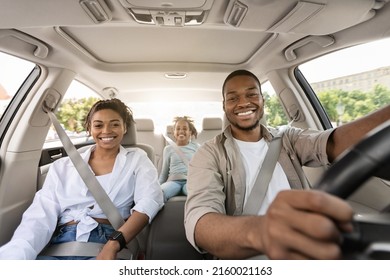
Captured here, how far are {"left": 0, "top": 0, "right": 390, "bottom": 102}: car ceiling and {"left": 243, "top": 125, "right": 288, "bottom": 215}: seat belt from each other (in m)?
0.42

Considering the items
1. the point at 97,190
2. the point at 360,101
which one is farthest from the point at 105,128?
the point at 360,101

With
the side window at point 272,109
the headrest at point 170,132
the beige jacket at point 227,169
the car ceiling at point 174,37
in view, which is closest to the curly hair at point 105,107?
the car ceiling at point 174,37

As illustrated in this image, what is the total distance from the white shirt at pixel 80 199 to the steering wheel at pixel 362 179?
2.40 feet

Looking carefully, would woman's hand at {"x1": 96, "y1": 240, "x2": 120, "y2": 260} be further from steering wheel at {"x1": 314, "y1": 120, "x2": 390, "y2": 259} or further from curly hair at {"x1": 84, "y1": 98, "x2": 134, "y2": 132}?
steering wheel at {"x1": 314, "y1": 120, "x2": 390, "y2": 259}

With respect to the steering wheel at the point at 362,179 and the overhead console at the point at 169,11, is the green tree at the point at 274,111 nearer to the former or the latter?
the overhead console at the point at 169,11

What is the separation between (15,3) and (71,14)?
0.47ft

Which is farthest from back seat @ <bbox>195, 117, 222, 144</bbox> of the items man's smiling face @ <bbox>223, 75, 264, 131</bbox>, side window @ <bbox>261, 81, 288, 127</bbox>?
man's smiling face @ <bbox>223, 75, 264, 131</bbox>

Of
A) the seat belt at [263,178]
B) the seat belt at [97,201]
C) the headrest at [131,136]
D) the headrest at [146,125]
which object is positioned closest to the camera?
the seat belt at [263,178]

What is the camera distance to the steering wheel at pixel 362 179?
0.29m

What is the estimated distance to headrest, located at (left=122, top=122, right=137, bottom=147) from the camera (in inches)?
→ 49.2
